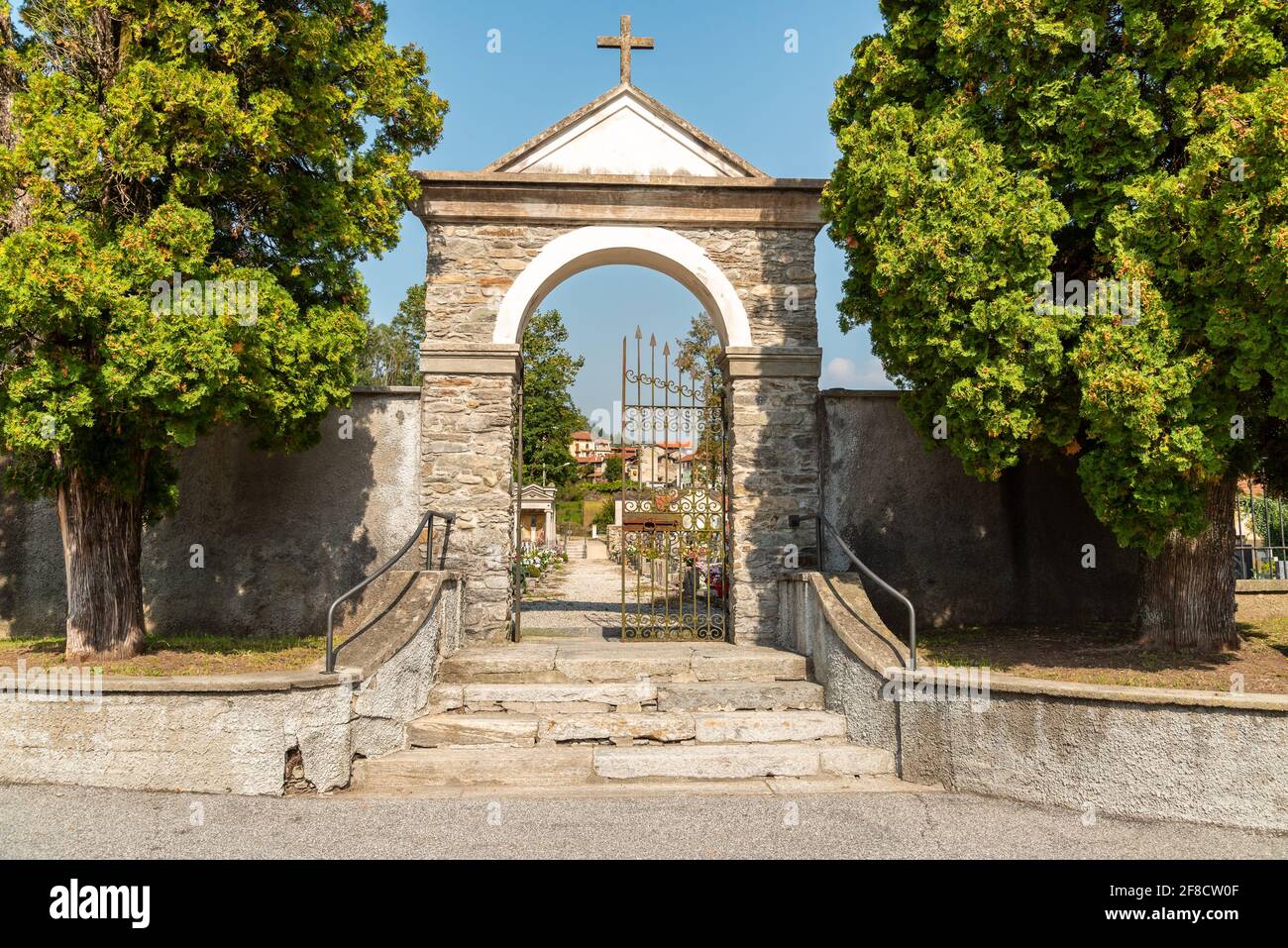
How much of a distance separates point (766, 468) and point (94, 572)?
545 centimetres

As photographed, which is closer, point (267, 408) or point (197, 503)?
point (267, 408)

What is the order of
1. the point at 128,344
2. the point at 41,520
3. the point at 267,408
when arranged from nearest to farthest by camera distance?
the point at 128,344 → the point at 267,408 → the point at 41,520

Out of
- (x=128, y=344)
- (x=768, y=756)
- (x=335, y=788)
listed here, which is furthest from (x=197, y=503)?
(x=768, y=756)

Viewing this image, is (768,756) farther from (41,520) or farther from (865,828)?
(41,520)

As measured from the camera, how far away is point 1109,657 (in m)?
5.92

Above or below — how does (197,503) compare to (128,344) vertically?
below

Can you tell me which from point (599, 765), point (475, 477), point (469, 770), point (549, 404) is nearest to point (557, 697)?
point (599, 765)

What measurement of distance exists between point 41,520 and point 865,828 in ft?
24.7

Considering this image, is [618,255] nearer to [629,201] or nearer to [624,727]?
[629,201]

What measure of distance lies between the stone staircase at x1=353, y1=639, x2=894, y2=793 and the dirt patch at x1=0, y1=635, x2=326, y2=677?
1.09 meters

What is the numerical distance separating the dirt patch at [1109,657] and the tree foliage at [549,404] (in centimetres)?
2632

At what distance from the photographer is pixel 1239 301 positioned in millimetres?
4844

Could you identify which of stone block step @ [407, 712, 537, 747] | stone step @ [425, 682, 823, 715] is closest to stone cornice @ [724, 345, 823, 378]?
stone step @ [425, 682, 823, 715]

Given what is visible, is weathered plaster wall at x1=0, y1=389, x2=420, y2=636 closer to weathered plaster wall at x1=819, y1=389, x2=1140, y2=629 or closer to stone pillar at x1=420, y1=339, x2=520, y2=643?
stone pillar at x1=420, y1=339, x2=520, y2=643
